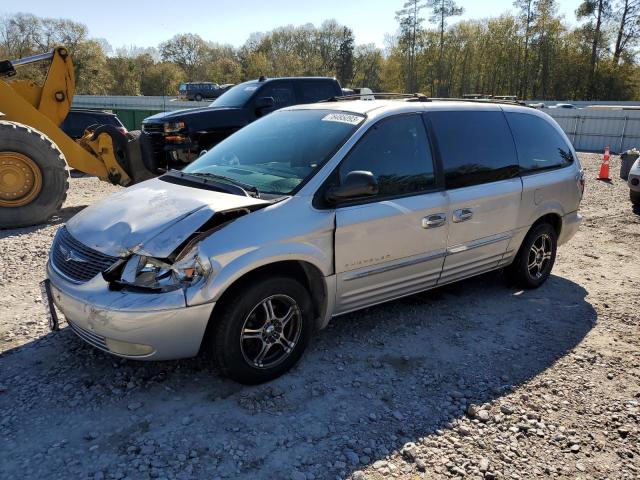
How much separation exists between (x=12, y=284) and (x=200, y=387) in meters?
→ 2.86

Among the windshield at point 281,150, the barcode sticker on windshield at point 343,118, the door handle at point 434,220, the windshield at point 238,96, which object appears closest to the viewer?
the windshield at point 281,150

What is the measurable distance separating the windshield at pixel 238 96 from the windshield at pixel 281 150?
5.49 metres

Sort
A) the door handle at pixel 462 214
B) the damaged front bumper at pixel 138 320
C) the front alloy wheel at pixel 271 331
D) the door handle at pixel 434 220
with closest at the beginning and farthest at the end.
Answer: the damaged front bumper at pixel 138 320 < the front alloy wheel at pixel 271 331 < the door handle at pixel 434 220 < the door handle at pixel 462 214

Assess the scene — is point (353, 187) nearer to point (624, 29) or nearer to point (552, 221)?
point (552, 221)

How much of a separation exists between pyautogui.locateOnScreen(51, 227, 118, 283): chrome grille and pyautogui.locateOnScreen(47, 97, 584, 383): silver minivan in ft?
0.04

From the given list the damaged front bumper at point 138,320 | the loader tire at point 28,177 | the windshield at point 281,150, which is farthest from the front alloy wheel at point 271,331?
the loader tire at point 28,177

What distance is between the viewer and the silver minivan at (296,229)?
2.91 metres

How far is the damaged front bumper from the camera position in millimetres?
2807

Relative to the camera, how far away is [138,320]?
2.80 m

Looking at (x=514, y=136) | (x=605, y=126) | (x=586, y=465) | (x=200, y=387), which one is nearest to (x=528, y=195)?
(x=514, y=136)

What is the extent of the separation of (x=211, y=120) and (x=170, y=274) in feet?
22.4

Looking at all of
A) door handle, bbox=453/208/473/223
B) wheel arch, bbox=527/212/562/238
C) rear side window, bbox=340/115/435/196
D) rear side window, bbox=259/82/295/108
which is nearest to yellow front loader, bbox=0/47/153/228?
rear side window, bbox=259/82/295/108

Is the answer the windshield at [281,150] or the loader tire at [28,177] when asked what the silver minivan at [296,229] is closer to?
the windshield at [281,150]

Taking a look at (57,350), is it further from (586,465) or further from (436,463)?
(586,465)
